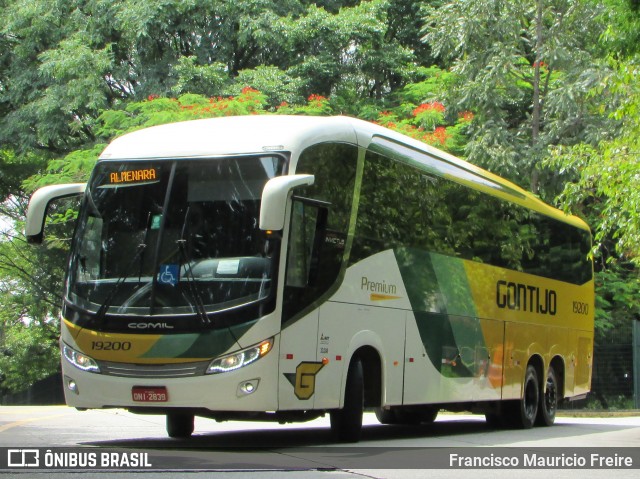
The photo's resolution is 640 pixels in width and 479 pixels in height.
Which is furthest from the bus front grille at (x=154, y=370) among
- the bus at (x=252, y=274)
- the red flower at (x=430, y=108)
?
the red flower at (x=430, y=108)

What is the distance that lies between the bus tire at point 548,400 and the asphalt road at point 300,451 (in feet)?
4.57

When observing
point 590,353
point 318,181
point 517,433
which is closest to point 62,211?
point 590,353

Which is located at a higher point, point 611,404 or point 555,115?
point 555,115

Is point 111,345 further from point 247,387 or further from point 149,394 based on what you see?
point 247,387

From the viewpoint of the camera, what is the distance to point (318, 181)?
42.9ft

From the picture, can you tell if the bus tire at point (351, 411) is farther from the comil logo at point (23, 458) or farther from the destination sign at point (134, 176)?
the comil logo at point (23, 458)

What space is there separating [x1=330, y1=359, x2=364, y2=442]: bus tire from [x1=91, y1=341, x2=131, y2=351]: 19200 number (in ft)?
8.74

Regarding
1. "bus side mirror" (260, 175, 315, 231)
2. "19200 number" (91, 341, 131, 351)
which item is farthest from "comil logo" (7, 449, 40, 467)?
"bus side mirror" (260, 175, 315, 231)

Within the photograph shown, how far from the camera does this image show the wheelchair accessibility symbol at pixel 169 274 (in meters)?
12.3

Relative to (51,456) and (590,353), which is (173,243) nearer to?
(51,456)

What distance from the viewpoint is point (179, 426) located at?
47.6ft

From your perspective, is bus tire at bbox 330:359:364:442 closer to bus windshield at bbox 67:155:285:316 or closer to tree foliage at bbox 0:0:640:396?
bus windshield at bbox 67:155:285:316

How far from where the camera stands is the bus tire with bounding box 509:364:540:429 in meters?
19.6

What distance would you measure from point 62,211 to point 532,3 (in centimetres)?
1282
